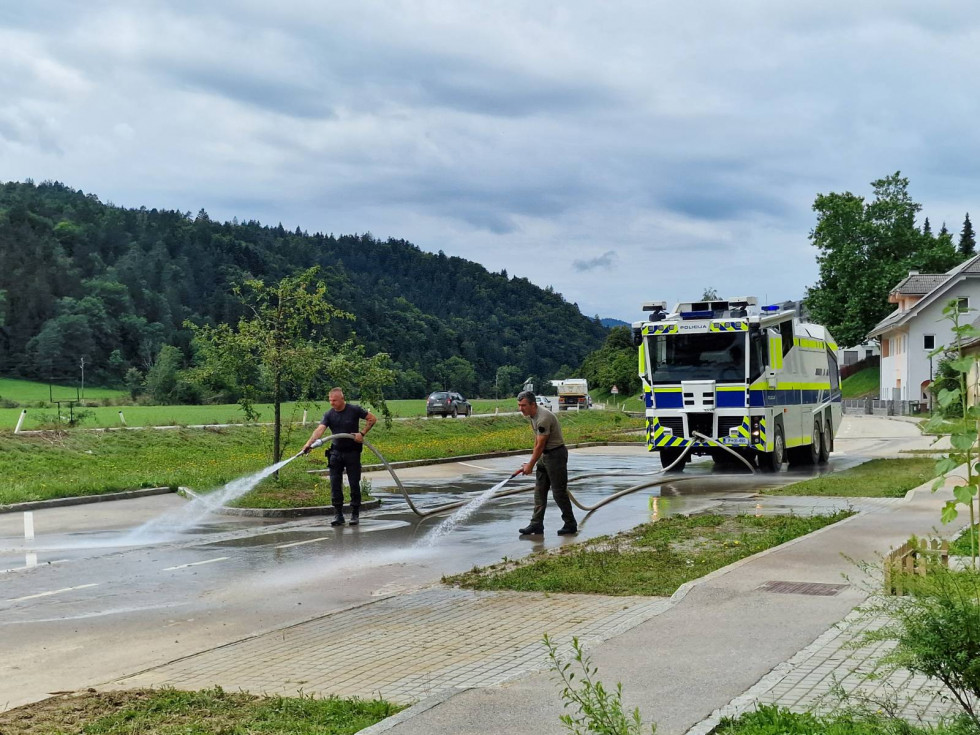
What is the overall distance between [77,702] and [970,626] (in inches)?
197

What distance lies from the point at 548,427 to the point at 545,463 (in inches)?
23.4

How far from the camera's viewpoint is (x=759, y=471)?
25.9 m

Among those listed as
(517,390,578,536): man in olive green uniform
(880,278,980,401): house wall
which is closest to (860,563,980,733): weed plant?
(517,390,578,536): man in olive green uniform

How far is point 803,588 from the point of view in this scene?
960 centimetres

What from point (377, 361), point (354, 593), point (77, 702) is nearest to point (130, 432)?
point (377, 361)

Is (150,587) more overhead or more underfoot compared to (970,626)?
more underfoot

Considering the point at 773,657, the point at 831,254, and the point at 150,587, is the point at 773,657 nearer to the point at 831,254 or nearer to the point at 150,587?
the point at 150,587

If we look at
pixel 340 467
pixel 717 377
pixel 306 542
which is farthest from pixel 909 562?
pixel 717 377

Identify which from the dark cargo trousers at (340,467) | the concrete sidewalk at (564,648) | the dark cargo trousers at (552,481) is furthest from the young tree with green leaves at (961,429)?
the dark cargo trousers at (340,467)

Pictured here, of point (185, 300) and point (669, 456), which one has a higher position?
point (185, 300)

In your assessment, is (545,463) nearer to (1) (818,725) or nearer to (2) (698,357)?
(1) (818,725)

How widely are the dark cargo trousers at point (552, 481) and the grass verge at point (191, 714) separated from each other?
884 cm

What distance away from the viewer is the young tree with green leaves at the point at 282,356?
69.9 ft

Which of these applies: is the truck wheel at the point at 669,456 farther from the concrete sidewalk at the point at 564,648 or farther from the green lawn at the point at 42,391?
the green lawn at the point at 42,391
